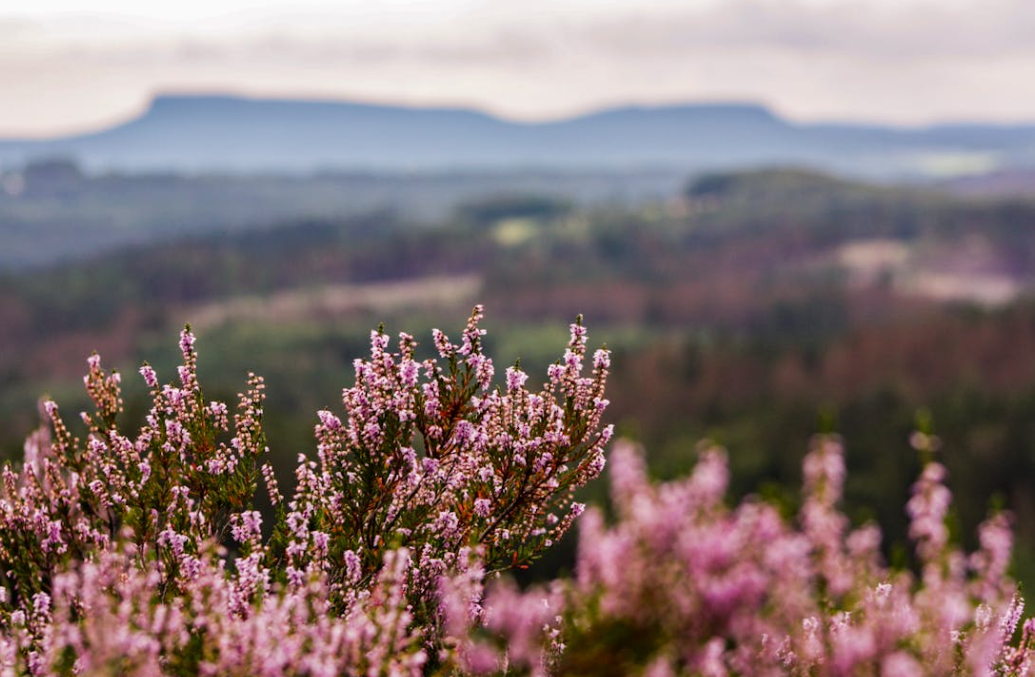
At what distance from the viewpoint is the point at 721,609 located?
26.5ft

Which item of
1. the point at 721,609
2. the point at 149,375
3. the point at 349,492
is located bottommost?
the point at 721,609

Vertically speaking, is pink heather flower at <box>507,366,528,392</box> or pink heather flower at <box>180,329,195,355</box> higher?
pink heather flower at <box>180,329,195,355</box>

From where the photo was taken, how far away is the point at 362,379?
33.9 ft

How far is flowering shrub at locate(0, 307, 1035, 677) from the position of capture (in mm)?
8219

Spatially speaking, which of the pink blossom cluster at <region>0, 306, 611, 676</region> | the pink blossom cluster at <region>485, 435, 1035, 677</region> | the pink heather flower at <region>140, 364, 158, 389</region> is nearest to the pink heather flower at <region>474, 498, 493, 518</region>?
the pink blossom cluster at <region>0, 306, 611, 676</region>

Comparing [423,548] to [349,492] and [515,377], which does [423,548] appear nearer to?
[349,492]

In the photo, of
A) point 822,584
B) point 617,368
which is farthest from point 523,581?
point 617,368

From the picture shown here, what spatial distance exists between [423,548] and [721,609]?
312cm

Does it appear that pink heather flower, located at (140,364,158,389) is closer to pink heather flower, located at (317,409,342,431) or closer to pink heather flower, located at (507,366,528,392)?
pink heather flower, located at (317,409,342,431)

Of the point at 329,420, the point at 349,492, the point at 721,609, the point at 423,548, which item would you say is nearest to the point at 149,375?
the point at 329,420

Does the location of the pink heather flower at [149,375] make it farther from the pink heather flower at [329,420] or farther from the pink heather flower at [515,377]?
the pink heather flower at [515,377]

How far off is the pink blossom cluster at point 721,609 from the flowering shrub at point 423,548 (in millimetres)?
28

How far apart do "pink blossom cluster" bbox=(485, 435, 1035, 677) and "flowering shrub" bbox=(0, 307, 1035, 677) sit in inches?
1.1

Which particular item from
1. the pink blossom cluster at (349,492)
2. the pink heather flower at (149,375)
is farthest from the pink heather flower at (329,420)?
the pink heather flower at (149,375)
